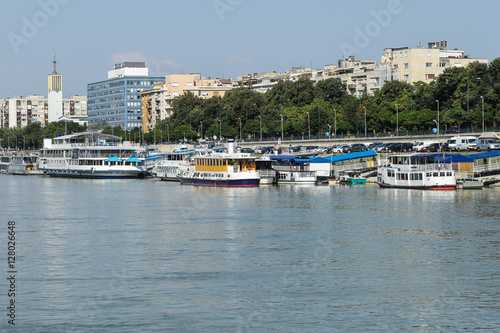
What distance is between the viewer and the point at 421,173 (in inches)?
2852

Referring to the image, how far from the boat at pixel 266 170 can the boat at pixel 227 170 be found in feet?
7.80

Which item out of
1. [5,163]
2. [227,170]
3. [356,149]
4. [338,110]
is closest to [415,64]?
[338,110]

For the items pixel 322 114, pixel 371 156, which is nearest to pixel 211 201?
pixel 371 156

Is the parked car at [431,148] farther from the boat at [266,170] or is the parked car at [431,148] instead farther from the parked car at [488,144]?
the boat at [266,170]

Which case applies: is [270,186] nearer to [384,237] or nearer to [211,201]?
[211,201]

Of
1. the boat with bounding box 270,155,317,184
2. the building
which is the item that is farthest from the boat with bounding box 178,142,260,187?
the building

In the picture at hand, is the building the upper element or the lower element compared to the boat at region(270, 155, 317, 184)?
upper

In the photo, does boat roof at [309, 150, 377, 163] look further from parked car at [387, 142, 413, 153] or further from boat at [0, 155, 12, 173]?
boat at [0, 155, 12, 173]

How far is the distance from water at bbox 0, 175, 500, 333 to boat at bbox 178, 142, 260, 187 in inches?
946

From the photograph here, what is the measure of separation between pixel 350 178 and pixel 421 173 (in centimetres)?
1281

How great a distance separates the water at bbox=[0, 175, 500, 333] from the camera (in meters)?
25.8

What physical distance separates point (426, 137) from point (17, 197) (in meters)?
53.0

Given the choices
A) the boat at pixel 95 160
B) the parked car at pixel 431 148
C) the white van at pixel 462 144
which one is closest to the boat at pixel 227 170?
the parked car at pixel 431 148

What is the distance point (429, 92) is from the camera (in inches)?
4653
